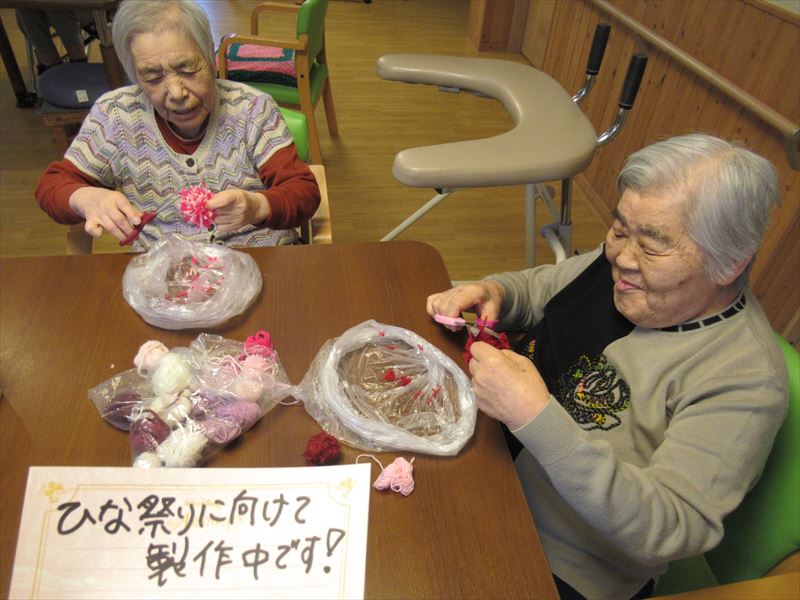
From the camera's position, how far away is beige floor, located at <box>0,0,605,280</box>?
8.48ft

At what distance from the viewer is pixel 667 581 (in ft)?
3.25

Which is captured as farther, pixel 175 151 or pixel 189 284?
pixel 175 151

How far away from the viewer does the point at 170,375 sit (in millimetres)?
784

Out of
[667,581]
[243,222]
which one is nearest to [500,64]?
[243,222]

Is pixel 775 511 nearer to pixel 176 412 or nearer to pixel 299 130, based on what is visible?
pixel 176 412

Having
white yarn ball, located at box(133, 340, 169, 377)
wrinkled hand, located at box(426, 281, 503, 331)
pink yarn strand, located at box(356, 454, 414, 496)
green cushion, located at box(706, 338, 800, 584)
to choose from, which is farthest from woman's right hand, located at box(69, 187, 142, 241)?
green cushion, located at box(706, 338, 800, 584)

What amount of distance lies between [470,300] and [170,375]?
1.68ft

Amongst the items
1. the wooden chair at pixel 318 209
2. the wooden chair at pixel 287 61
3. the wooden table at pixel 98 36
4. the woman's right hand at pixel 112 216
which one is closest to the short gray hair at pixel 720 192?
the wooden chair at pixel 318 209

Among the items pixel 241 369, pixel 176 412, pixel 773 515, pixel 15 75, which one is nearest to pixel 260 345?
pixel 241 369

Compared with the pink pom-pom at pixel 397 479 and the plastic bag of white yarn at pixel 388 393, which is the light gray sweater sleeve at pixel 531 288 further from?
the pink pom-pom at pixel 397 479

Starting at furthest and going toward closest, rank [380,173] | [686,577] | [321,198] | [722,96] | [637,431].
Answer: [380,173], [722,96], [321,198], [686,577], [637,431]

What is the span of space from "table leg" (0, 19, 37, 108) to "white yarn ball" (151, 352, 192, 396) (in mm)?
3545

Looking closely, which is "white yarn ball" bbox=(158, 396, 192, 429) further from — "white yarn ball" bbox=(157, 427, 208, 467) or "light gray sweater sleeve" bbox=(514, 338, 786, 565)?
"light gray sweater sleeve" bbox=(514, 338, 786, 565)

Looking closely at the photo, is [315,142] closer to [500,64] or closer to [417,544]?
[500,64]
